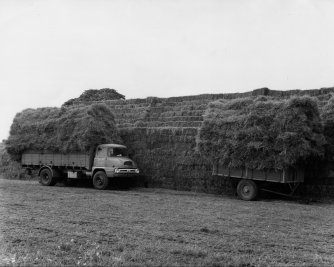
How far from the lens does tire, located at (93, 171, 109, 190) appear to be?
18.9m

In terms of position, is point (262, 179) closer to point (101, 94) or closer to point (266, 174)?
point (266, 174)

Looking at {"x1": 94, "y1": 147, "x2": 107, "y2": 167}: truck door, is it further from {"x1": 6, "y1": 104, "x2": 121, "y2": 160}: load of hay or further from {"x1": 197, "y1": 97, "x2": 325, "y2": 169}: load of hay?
{"x1": 197, "y1": 97, "x2": 325, "y2": 169}: load of hay

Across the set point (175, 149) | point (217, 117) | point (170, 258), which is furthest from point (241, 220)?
point (175, 149)

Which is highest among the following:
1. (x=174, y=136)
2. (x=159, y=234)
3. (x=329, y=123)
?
(x=329, y=123)

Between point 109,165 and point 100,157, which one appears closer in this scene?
point 109,165

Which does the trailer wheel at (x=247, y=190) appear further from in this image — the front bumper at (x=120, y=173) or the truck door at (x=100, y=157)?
the truck door at (x=100, y=157)

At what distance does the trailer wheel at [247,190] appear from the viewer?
51.0 ft

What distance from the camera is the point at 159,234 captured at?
805 centimetres

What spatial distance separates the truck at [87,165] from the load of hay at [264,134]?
13.6 ft

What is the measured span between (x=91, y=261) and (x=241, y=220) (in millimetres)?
5168

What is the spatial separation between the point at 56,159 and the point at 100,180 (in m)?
2.90

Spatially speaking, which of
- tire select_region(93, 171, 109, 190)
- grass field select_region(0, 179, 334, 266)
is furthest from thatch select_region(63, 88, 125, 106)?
grass field select_region(0, 179, 334, 266)

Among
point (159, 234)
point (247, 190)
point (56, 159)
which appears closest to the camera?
point (159, 234)

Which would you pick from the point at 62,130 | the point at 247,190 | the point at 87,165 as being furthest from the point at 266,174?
the point at 62,130
